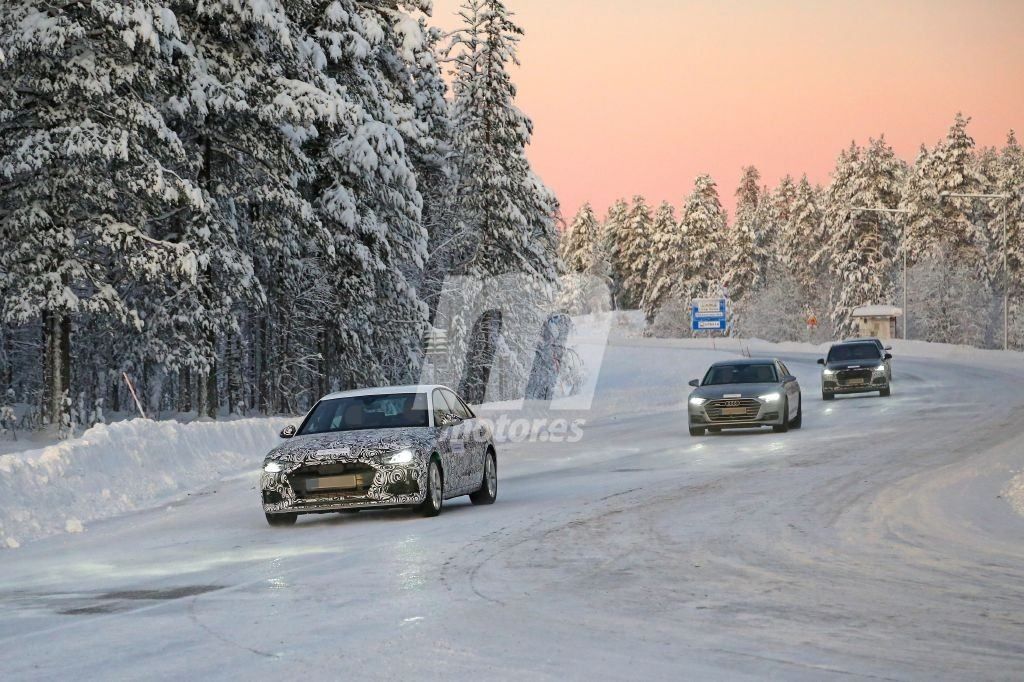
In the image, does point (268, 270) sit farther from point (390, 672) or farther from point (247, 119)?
point (390, 672)

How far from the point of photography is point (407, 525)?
1373cm

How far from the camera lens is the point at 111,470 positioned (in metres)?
19.0

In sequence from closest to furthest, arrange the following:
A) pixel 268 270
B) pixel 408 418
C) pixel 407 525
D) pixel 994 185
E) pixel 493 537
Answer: pixel 493 537 → pixel 407 525 → pixel 408 418 → pixel 268 270 → pixel 994 185

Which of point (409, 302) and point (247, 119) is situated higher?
point (247, 119)

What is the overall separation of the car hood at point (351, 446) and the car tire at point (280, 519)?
635 mm

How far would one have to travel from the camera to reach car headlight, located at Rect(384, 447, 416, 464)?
13922mm

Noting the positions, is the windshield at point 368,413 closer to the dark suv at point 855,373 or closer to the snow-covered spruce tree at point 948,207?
the dark suv at point 855,373

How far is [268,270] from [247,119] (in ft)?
19.2

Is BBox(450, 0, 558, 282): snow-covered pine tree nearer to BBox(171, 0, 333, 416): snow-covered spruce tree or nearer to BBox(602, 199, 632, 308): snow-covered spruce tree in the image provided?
BBox(171, 0, 333, 416): snow-covered spruce tree

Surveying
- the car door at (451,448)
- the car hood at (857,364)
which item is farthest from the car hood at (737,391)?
the car hood at (857,364)

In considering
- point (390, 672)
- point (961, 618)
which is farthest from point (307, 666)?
point (961, 618)

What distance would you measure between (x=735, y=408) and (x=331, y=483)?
1479 cm

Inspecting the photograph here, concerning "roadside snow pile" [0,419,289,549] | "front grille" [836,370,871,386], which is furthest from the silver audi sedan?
"front grille" [836,370,871,386]

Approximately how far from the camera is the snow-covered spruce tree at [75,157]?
25.3 metres
